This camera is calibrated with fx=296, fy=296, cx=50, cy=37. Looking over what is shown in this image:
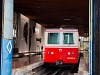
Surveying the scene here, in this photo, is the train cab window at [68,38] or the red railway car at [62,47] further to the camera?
the train cab window at [68,38]

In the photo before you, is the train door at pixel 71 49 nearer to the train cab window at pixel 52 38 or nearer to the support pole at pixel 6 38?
the train cab window at pixel 52 38

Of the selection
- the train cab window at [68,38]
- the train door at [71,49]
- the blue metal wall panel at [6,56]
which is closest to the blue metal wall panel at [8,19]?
the blue metal wall panel at [6,56]

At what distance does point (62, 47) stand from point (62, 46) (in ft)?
0.22

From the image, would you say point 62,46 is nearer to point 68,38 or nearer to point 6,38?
point 68,38

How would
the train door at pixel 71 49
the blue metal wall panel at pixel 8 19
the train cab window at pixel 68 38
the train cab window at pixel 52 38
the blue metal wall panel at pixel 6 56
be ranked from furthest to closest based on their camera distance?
the train cab window at pixel 52 38
the train cab window at pixel 68 38
the train door at pixel 71 49
the blue metal wall panel at pixel 8 19
the blue metal wall panel at pixel 6 56

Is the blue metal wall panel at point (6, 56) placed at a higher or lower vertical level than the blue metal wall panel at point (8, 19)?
lower

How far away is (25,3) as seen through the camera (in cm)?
2422

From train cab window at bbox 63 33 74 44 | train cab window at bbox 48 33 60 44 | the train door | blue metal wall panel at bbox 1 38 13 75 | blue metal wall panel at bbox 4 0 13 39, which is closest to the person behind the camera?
blue metal wall panel at bbox 1 38 13 75

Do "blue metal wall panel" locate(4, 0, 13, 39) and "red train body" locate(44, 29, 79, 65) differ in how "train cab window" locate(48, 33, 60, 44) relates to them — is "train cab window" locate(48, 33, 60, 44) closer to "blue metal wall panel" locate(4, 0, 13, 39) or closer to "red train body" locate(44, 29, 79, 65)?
"red train body" locate(44, 29, 79, 65)

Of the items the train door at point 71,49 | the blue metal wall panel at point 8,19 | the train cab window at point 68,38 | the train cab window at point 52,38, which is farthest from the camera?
the train cab window at point 52,38

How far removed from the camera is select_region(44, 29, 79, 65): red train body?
1961 centimetres

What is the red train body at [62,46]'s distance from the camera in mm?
19609

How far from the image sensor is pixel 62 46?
19.7 meters

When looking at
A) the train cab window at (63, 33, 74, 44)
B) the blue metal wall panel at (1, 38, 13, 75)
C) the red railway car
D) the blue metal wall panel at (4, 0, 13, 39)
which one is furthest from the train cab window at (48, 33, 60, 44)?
the blue metal wall panel at (1, 38, 13, 75)
